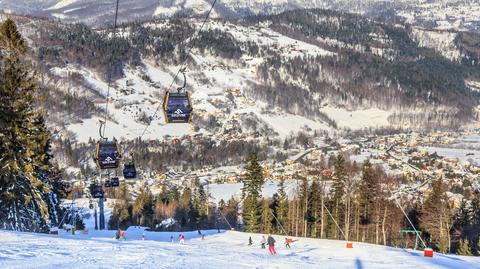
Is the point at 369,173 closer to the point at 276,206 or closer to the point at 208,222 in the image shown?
the point at 276,206

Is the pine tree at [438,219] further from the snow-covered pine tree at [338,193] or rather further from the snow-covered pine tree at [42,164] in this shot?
the snow-covered pine tree at [42,164]

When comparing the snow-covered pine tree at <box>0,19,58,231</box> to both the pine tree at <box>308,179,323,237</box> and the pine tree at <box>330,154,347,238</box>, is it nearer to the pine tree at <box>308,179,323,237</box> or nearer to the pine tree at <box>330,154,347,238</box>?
the pine tree at <box>330,154,347,238</box>

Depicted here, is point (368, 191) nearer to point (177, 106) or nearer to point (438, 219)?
point (438, 219)

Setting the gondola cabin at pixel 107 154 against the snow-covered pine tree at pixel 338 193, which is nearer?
the gondola cabin at pixel 107 154

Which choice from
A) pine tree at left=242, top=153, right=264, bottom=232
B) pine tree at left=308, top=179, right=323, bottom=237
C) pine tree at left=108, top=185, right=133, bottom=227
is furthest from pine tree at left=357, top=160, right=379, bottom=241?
pine tree at left=108, top=185, right=133, bottom=227

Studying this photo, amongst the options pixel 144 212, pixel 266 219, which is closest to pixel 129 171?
pixel 266 219

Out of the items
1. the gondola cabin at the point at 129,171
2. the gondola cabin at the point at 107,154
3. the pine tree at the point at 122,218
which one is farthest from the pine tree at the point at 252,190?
the pine tree at the point at 122,218
